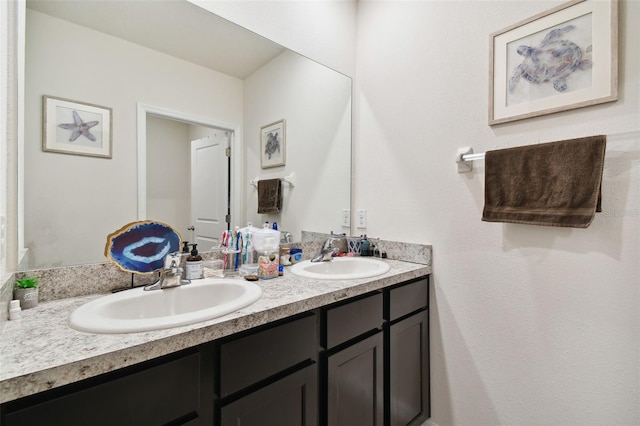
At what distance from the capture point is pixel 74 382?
0.58 metres

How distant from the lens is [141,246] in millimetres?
1098

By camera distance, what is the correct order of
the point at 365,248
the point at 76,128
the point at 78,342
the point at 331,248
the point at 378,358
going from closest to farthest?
1. the point at 78,342
2. the point at 76,128
3. the point at 378,358
4. the point at 331,248
5. the point at 365,248

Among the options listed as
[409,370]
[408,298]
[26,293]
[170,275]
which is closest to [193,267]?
[170,275]

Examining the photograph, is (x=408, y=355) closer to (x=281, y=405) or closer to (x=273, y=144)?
(x=281, y=405)

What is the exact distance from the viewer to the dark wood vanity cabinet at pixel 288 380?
0.61 metres

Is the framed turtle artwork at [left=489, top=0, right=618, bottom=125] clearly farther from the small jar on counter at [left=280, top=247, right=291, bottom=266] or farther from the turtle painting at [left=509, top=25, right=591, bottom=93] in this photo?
the small jar on counter at [left=280, top=247, right=291, bottom=266]

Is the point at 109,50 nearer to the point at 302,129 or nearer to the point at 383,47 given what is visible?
the point at 302,129

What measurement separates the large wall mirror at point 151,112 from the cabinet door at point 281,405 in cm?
72

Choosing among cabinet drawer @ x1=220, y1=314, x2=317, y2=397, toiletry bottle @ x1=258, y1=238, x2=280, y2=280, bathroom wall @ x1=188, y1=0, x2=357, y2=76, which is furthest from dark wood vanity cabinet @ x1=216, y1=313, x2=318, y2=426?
bathroom wall @ x1=188, y1=0, x2=357, y2=76

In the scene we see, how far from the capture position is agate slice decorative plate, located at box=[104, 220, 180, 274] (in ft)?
3.43

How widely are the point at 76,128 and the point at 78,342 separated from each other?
2.47 feet

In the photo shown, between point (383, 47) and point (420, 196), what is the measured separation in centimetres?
97

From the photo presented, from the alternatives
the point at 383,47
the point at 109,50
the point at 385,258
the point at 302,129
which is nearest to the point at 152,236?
the point at 109,50

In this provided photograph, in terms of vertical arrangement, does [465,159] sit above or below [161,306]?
above
